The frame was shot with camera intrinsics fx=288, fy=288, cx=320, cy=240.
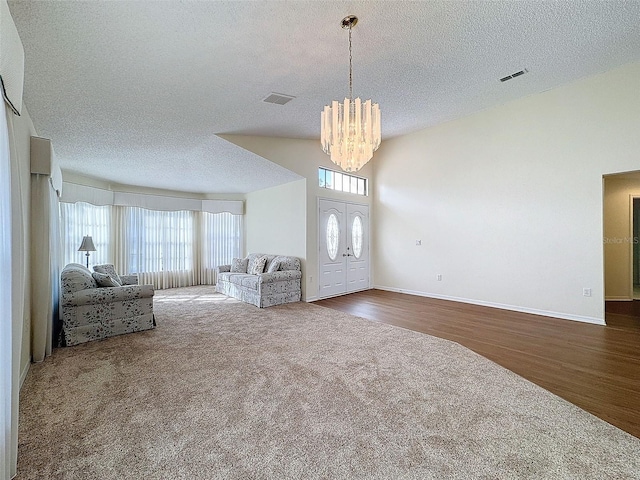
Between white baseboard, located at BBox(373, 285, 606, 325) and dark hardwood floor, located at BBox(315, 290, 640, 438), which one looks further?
white baseboard, located at BBox(373, 285, 606, 325)

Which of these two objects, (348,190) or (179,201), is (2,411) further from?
(179,201)

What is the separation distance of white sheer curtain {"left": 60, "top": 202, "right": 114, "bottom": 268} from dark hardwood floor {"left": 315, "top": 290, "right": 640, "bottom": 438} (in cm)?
514

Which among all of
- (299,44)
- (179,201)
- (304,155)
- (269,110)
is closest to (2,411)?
(299,44)

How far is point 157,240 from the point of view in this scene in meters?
7.57

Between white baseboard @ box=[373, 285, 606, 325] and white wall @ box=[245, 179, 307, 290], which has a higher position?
white wall @ box=[245, 179, 307, 290]

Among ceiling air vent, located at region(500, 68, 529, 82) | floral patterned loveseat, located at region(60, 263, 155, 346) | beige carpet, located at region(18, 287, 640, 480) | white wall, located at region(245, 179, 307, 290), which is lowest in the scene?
beige carpet, located at region(18, 287, 640, 480)

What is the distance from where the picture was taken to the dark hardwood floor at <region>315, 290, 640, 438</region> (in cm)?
238

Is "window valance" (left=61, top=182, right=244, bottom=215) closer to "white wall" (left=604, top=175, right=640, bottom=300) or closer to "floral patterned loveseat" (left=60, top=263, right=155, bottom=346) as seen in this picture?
"floral patterned loveseat" (left=60, top=263, right=155, bottom=346)

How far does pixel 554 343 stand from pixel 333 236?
423cm

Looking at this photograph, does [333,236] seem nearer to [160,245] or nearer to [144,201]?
[160,245]

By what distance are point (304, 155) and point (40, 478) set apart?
18.2 feet

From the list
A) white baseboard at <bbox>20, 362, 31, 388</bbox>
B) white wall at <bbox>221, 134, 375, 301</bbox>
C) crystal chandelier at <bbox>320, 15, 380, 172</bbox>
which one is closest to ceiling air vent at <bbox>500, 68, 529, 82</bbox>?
crystal chandelier at <bbox>320, 15, 380, 172</bbox>

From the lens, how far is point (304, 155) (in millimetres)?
6023

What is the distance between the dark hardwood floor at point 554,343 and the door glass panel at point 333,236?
3.88 feet
